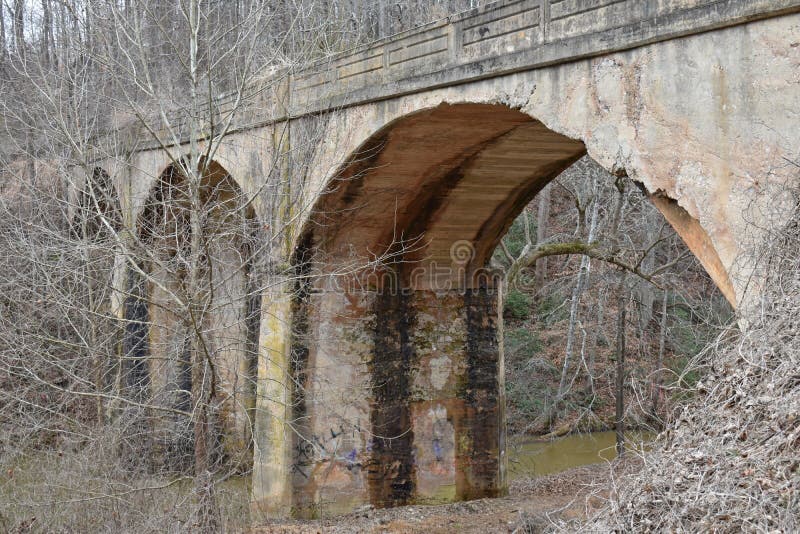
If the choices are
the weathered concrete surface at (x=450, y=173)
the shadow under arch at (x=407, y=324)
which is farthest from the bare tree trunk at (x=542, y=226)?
the weathered concrete surface at (x=450, y=173)

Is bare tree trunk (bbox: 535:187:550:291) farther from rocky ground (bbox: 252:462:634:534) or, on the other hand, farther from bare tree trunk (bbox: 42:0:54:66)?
bare tree trunk (bbox: 42:0:54:66)

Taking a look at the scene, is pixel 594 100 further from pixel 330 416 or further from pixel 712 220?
pixel 330 416

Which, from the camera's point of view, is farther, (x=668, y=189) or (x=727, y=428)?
(x=668, y=189)

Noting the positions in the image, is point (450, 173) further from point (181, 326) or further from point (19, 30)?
point (19, 30)

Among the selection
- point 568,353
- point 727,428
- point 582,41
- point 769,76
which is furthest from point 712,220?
point 568,353

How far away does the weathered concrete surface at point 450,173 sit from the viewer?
189 inches

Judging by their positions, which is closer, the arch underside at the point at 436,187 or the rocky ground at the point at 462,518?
the arch underside at the point at 436,187

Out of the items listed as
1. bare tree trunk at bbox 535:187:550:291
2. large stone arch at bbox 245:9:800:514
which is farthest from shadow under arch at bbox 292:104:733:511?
bare tree trunk at bbox 535:187:550:291

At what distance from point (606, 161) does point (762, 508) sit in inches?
111

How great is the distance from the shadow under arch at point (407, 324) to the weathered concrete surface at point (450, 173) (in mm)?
27

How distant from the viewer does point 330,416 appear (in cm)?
1060

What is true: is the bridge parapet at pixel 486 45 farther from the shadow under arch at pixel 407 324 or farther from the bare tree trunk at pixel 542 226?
the bare tree trunk at pixel 542 226

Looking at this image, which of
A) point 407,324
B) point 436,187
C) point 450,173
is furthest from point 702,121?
point 407,324

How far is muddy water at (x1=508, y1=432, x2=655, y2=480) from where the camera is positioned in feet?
49.4
